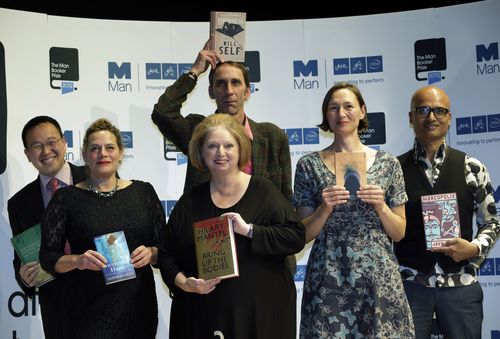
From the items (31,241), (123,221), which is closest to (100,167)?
(123,221)

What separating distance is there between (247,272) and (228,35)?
6.20 feet

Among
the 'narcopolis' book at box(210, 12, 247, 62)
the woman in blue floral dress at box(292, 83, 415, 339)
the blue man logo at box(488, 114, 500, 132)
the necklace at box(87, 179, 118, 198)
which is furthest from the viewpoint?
the blue man logo at box(488, 114, 500, 132)

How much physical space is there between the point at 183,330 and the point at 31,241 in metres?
1.22

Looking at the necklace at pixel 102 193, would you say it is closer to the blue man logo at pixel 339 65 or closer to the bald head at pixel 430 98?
the bald head at pixel 430 98

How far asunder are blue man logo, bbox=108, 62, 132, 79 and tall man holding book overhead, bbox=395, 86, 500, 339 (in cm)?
294

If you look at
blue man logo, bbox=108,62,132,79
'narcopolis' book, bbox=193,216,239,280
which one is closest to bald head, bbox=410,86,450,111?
'narcopolis' book, bbox=193,216,239,280

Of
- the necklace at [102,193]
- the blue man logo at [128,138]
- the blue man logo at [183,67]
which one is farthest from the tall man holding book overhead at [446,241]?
the blue man logo at [128,138]

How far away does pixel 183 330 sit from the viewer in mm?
3629

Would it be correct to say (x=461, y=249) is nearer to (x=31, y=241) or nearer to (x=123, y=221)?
(x=123, y=221)

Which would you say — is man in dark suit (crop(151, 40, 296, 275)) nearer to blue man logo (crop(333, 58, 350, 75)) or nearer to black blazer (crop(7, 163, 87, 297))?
black blazer (crop(7, 163, 87, 297))

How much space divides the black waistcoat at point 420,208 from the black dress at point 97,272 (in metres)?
1.46

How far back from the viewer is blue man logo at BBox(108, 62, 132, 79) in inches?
249

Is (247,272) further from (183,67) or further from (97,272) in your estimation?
(183,67)

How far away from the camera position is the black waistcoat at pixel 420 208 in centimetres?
411
